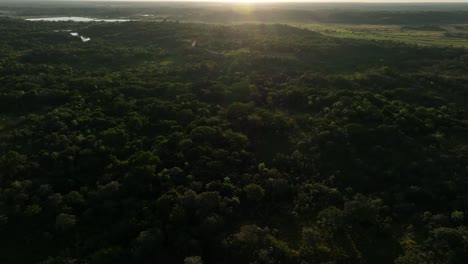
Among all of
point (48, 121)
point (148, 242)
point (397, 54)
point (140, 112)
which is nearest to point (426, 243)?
point (148, 242)

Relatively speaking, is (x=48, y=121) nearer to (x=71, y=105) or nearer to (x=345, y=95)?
(x=71, y=105)

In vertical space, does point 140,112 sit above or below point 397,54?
below

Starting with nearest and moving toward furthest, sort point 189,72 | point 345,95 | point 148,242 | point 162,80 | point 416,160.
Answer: point 148,242 < point 416,160 < point 345,95 < point 162,80 < point 189,72

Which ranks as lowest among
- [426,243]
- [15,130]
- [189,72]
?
[426,243]

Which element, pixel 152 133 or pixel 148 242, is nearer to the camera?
pixel 148 242

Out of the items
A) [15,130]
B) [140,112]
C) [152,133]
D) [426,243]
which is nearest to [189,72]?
[140,112]

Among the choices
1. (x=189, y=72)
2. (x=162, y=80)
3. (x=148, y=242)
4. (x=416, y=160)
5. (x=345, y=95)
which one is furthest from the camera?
(x=189, y=72)
